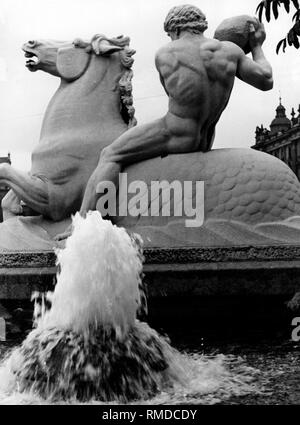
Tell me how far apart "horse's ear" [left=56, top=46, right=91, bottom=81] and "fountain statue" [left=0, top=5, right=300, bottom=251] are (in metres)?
0.48

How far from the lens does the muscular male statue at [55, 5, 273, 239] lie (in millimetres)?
5621

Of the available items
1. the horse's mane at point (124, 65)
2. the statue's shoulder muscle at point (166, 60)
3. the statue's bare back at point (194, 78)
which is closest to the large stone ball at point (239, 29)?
the statue's bare back at point (194, 78)

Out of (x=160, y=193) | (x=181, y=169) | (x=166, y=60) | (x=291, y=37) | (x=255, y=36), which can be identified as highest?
(x=255, y=36)

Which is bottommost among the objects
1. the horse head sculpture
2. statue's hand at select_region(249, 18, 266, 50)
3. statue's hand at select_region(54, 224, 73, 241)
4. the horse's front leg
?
statue's hand at select_region(54, 224, 73, 241)

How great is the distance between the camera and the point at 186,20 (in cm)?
580

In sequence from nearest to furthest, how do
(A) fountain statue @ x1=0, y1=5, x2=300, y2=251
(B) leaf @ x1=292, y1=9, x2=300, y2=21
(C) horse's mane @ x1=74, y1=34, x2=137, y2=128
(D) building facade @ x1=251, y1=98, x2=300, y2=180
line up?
1. (B) leaf @ x1=292, y1=9, x2=300, y2=21
2. (A) fountain statue @ x1=0, y1=5, x2=300, y2=251
3. (C) horse's mane @ x1=74, y1=34, x2=137, y2=128
4. (D) building facade @ x1=251, y1=98, x2=300, y2=180

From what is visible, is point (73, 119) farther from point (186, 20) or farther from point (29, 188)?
point (186, 20)

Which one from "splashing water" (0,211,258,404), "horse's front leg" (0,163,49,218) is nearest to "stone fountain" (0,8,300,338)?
"horse's front leg" (0,163,49,218)

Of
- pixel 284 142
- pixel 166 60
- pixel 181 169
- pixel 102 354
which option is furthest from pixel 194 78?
pixel 284 142

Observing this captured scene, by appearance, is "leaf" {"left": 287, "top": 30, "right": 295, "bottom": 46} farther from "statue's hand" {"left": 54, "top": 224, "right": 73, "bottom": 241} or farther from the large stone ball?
"statue's hand" {"left": 54, "top": 224, "right": 73, "bottom": 241}

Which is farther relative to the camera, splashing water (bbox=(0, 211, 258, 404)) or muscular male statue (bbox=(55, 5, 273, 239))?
muscular male statue (bbox=(55, 5, 273, 239))

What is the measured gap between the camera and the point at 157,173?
5746mm

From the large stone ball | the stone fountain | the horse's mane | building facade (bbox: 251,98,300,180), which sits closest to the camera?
the stone fountain

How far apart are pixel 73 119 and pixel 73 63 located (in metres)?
0.58
